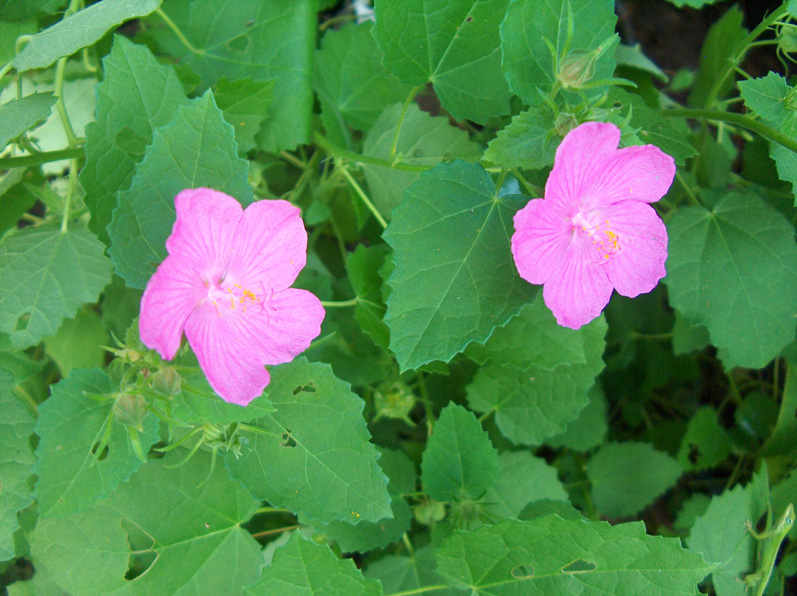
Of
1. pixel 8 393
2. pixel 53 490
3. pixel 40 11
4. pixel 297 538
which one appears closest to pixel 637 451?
pixel 297 538

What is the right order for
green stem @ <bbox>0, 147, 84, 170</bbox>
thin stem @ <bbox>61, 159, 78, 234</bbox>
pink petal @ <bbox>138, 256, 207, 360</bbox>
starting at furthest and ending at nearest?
1. thin stem @ <bbox>61, 159, 78, 234</bbox>
2. green stem @ <bbox>0, 147, 84, 170</bbox>
3. pink petal @ <bbox>138, 256, 207, 360</bbox>

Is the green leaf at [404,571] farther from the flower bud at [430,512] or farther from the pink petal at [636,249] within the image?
the pink petal at [636,249]

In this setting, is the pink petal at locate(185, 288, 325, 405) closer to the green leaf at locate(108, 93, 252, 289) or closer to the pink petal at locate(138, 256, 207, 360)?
the pink petal at locate(138, 256, 207, 360)

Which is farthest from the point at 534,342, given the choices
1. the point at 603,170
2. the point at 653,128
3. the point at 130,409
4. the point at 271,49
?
the point at 271,49

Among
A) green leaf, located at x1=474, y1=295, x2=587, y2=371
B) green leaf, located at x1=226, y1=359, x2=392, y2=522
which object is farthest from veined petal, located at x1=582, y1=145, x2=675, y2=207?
green leaf, located at x1=226, y1=359, x2=392, y2=522

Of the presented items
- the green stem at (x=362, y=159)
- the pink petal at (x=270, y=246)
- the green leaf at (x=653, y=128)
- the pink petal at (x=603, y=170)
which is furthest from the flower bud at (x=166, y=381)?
the green leaf at (x=653, y=128)

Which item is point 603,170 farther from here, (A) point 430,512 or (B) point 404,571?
(B) point 404,571
